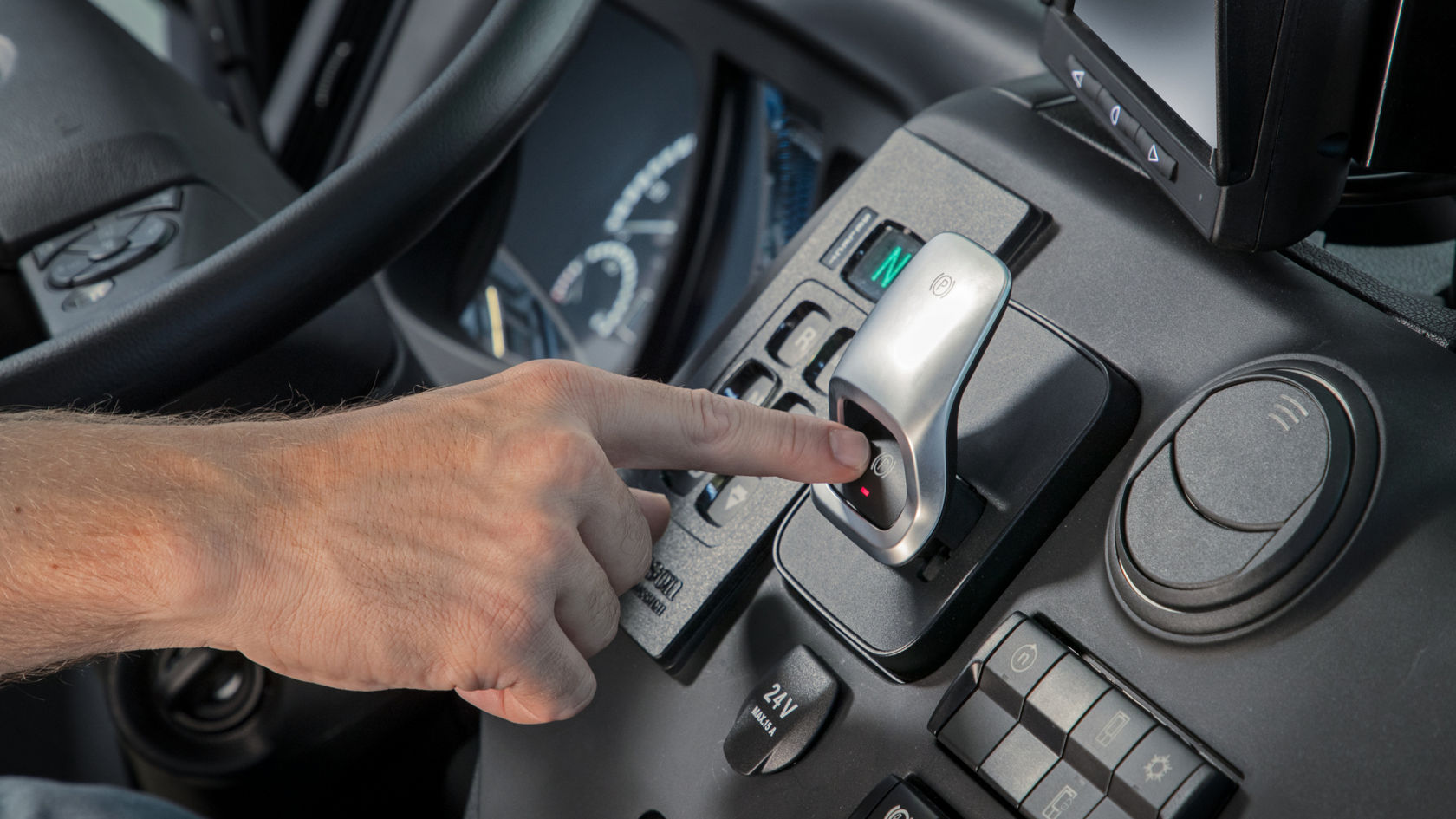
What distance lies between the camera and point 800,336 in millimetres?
670

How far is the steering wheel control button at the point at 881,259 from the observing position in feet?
2.14

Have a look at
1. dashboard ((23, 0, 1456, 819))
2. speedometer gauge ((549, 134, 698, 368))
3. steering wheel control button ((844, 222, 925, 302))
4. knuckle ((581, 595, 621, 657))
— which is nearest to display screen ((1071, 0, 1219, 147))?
dashboard ((23, 0, 1456, 819))

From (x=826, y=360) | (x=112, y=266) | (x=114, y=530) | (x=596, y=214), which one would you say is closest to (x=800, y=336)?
(x=826, y=360)

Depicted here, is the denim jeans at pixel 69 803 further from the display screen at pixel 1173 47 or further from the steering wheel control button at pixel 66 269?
the display screen at pixel 1173 47

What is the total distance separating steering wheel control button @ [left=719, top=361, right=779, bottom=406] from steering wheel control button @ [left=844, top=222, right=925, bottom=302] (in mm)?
73

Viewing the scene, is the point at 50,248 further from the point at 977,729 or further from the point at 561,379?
the point at 977,729

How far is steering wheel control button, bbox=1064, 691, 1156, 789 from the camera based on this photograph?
47cm

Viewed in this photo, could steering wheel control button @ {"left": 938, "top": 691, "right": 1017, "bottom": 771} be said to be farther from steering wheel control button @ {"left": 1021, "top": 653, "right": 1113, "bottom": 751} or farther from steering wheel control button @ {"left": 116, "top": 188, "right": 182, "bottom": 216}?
steering wheel control button @ {"left": 116, "top": 188, "right": 182, "bottom": 216}

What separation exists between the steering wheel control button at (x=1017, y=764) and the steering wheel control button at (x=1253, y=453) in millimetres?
124

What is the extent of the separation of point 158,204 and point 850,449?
57cm

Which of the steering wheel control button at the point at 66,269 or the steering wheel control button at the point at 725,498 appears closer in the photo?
the steering wheel control button at the point at 725,498

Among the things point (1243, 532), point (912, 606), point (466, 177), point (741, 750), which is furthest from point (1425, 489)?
point (466, 177)

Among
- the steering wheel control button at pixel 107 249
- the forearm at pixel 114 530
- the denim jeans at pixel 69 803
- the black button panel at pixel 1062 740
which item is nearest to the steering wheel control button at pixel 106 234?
the steering wheel control button at pixel 107 249

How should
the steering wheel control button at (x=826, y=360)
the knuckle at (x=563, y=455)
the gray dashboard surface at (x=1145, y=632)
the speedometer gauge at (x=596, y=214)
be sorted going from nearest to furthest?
the gray dashboard surface at (x=1145, y=632)
the knuckle at (x=563, y=455)
the steering wheel control button at (x=826, y=360)
the speedometer gauge at (x=596, y=214)
